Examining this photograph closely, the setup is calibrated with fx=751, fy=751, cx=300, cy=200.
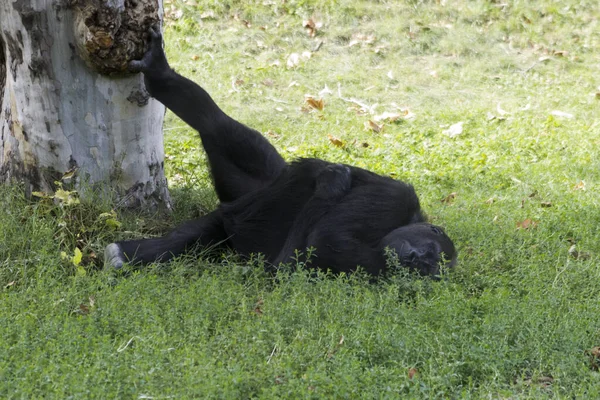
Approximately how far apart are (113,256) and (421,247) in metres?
1.65

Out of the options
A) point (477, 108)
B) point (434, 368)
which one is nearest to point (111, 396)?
point (434, 368)

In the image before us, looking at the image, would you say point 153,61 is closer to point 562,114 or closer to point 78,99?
point 78,99

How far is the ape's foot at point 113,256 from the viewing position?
3.99 meters

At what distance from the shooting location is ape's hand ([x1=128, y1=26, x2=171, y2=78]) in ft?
13.5

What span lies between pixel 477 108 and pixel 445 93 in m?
0.58

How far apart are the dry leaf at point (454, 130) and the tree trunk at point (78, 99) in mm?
3248

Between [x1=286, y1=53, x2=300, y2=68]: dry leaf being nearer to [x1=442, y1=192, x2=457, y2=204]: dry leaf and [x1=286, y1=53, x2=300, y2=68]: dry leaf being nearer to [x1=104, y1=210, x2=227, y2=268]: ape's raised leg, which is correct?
[x1=442, y1=192, x2=457, y2=204]: dry leaf

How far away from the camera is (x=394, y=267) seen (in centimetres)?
400

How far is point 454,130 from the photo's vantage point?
697cm

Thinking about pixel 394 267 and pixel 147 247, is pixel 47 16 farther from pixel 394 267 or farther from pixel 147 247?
pixel 394 267

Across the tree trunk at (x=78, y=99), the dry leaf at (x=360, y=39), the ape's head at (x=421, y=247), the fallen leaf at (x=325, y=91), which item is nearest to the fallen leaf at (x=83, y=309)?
the tree trunk at (x=78, y=99)

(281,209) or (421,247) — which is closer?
(421,247)

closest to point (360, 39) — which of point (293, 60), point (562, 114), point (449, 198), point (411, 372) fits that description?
point (293, 60)

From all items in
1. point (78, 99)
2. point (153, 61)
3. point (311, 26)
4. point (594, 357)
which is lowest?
point (594, 357)
